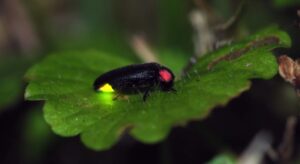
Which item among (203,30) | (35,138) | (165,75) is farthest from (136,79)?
(35,138)

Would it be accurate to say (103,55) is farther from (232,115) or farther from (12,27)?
(12,27)

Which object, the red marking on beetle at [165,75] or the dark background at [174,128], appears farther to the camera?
the dark background at [174,128]

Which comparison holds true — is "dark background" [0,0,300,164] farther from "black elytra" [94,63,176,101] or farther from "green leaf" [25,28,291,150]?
"black elytra" [94,63,176,101]

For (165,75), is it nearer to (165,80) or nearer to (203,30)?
(165,80)

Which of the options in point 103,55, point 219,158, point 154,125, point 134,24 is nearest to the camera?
point 154,125

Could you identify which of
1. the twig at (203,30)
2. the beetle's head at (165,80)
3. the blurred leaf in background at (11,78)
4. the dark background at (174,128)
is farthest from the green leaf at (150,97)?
the blurred leaf in background at (11,78)

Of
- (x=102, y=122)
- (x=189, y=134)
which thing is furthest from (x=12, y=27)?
(x=102, y=122)

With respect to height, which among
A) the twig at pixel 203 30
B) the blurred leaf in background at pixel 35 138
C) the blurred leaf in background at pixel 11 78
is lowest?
the blurred leaf in background at pixel 35 138

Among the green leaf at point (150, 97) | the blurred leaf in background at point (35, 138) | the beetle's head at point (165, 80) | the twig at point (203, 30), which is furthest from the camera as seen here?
the blurred leaf in background at point (35, 138)

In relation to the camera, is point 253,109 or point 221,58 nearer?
point 221,58

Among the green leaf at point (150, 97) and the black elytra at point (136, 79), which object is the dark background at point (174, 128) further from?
the black elytra at point (136, 79)
